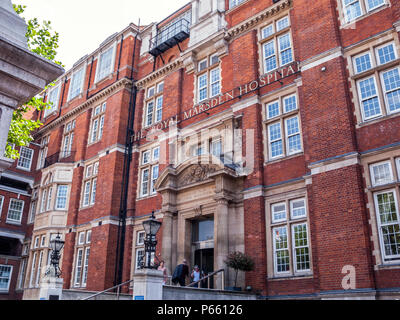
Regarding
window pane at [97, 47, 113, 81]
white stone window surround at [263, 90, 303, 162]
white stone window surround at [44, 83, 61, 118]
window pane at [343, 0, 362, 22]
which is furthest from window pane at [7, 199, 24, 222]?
window pane at [343, 0, 362, 22]

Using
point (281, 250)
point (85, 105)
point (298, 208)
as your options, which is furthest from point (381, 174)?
point (85, 105)

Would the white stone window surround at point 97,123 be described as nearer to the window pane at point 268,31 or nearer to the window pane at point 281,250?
the window pane at point 268,31

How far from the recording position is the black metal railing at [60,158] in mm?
26559

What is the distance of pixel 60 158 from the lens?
2756 cm

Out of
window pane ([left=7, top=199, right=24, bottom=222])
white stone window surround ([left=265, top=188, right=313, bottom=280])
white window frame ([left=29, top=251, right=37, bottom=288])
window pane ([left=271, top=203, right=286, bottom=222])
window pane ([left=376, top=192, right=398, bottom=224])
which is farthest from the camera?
window pane ([left=7, top=199, right=24, bottom=222])

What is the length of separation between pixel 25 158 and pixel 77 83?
24.8 ft

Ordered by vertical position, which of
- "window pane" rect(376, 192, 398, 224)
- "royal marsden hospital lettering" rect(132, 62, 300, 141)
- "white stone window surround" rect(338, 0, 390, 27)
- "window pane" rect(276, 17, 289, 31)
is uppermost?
"window pane" rect(276, 17, 289, 31)

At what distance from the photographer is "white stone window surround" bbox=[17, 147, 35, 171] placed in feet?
101

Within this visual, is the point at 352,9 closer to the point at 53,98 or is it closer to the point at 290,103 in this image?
the point at 290,103

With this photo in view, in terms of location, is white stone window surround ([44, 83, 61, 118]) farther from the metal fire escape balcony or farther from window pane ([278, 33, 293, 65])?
window pane ([278, 33, 293, 65])

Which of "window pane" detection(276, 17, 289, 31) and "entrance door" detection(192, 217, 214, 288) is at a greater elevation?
"window pane" detection(276, 17, 289, 31)

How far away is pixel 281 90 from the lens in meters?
16.4

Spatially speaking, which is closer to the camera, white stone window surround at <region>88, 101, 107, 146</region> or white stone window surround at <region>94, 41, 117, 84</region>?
white stone window surround at <region>88, 101, 107, 146</region>

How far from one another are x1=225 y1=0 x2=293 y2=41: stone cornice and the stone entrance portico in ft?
22.3
